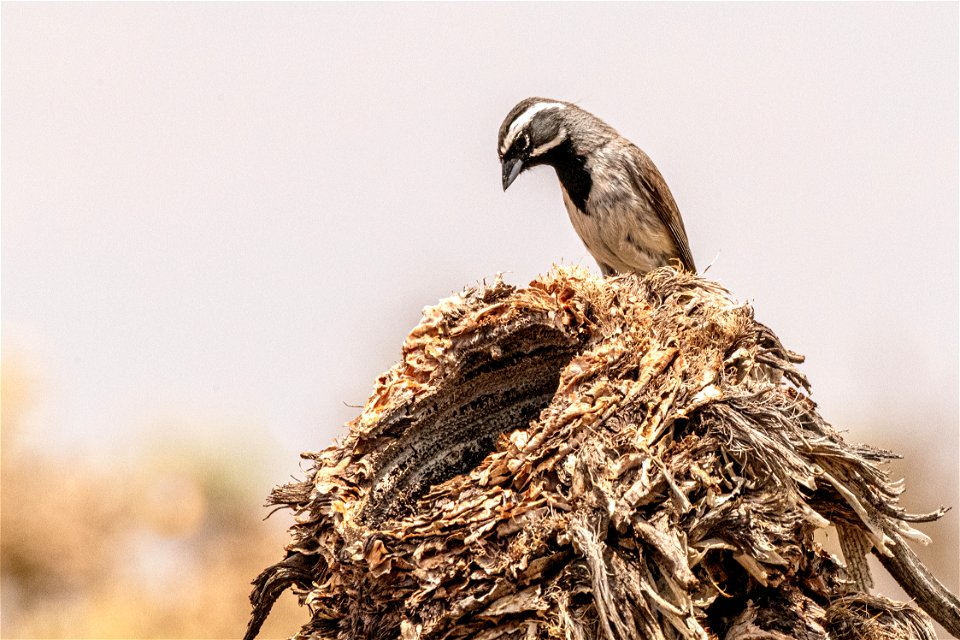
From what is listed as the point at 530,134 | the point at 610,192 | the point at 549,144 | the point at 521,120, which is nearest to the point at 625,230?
the point at 610,192

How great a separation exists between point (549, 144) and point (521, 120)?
316 millimetres

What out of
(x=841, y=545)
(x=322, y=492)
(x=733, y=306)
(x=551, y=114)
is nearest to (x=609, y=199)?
(x=551, y=114)

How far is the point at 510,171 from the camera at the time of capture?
4.85 metres

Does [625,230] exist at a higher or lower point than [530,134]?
lower

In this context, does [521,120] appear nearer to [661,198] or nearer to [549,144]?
[549,144]

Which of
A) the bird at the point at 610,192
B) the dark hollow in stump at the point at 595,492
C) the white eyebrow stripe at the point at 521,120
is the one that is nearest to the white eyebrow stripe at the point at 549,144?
the bird at the point at 610,192

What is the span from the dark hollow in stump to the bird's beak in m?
1.61

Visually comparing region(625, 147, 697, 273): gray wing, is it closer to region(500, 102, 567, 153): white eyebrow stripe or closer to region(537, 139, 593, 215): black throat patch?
region(537, 139, 593, 215): black throat patch

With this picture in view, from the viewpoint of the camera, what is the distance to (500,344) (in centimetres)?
312

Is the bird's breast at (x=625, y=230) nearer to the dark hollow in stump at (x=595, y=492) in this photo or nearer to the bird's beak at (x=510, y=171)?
the bird's beak at (x=510, y=171)

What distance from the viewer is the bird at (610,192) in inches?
206

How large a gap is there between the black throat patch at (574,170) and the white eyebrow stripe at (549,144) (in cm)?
3

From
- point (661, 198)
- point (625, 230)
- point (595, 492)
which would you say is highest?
point (661, 198)

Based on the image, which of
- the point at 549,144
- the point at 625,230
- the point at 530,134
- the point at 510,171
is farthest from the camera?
the point at 625,230
